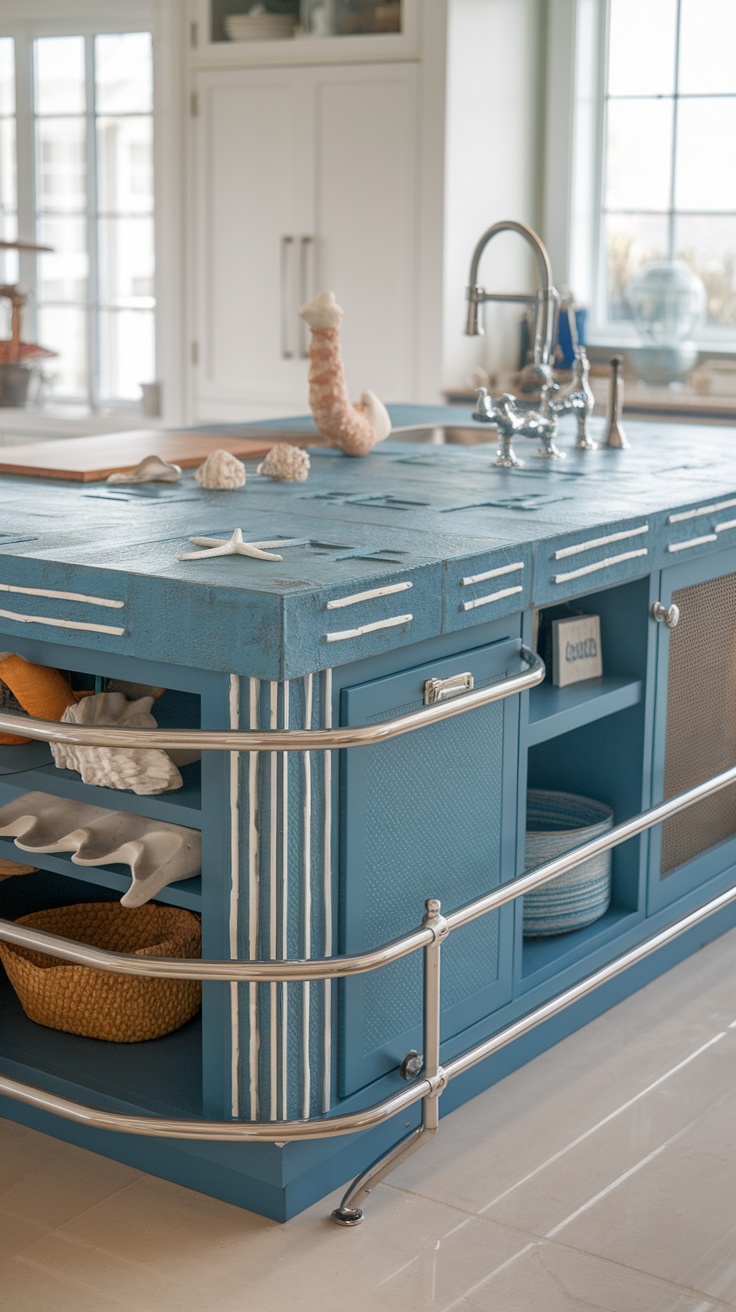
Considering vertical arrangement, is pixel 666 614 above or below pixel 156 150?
below

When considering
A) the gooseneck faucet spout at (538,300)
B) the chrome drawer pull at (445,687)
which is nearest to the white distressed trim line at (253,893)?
the chrome drawer pull at (445,687)

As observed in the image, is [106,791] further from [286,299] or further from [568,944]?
[286,299]

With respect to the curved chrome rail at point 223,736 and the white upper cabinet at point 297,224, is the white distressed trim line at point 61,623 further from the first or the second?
the white upper cabinet at point 297,224

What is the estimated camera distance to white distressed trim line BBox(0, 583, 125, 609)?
1.74 m

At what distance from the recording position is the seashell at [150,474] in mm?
2434

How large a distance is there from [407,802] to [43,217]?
14.0 ft

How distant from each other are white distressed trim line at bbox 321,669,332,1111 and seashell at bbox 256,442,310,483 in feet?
2.73

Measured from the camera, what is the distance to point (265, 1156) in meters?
1.81

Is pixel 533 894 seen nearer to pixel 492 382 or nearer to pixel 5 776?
pixel 5 776

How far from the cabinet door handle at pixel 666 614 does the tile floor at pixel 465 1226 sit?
28.2 inches

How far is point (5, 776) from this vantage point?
197cm

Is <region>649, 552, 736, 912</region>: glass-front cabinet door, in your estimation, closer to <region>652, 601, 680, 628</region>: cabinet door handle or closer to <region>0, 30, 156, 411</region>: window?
<region>652, 601, 680, 628</region>: cabinet door handle

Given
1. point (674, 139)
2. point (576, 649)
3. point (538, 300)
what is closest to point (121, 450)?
point (538, 300)

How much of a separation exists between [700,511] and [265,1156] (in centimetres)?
124
